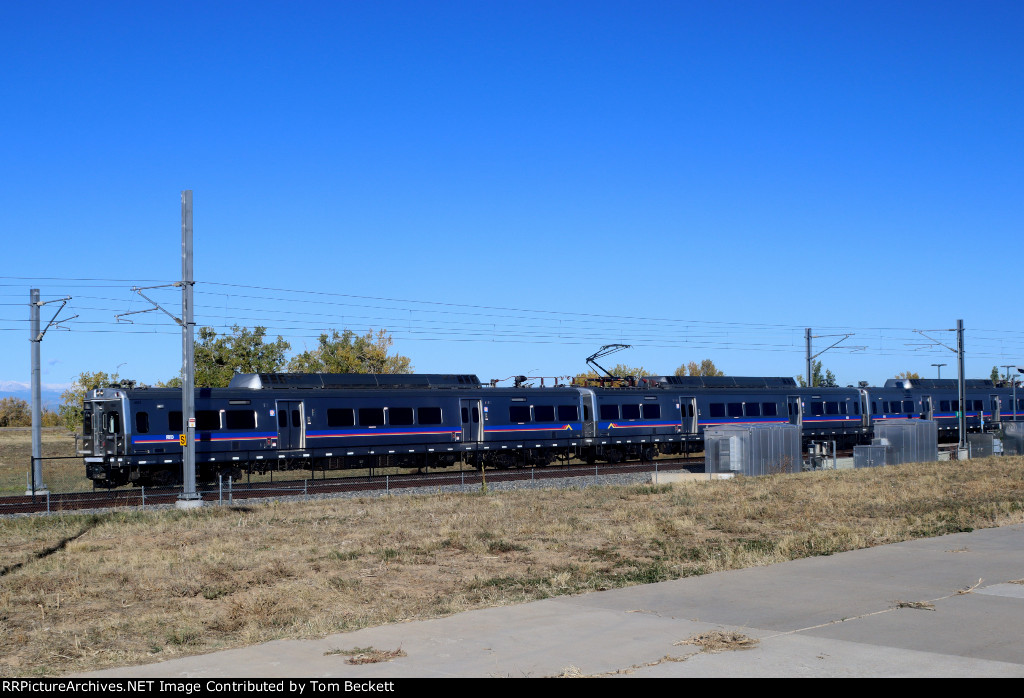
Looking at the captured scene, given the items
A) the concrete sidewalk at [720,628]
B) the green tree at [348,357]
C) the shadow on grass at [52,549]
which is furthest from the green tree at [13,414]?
the concrete sidewalk at [720,628]

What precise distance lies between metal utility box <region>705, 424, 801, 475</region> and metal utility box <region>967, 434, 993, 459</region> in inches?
648

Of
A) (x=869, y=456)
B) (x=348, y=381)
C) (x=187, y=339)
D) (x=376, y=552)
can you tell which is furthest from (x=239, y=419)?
(x=869, y=456)

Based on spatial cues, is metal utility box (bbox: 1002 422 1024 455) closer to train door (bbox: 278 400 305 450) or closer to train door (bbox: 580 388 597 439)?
train door (bbox: 580 388 597 439)

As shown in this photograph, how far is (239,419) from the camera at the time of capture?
3741 cm

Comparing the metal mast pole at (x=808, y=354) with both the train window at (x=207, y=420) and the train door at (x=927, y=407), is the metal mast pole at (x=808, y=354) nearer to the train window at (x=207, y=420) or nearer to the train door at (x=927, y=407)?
the train door at (x=927, y=407)

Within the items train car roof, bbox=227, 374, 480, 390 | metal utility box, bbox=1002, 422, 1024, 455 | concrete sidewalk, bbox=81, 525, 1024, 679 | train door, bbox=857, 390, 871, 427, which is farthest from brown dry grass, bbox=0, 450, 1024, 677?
train door, bbox=857, 390, 871, 427

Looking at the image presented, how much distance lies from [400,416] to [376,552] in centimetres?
2245

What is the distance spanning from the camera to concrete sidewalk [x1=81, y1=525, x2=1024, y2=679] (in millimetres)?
8992

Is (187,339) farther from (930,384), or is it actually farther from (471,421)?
Answer: (930,384)

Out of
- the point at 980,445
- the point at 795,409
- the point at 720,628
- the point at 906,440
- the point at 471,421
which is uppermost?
the point at 471,421
